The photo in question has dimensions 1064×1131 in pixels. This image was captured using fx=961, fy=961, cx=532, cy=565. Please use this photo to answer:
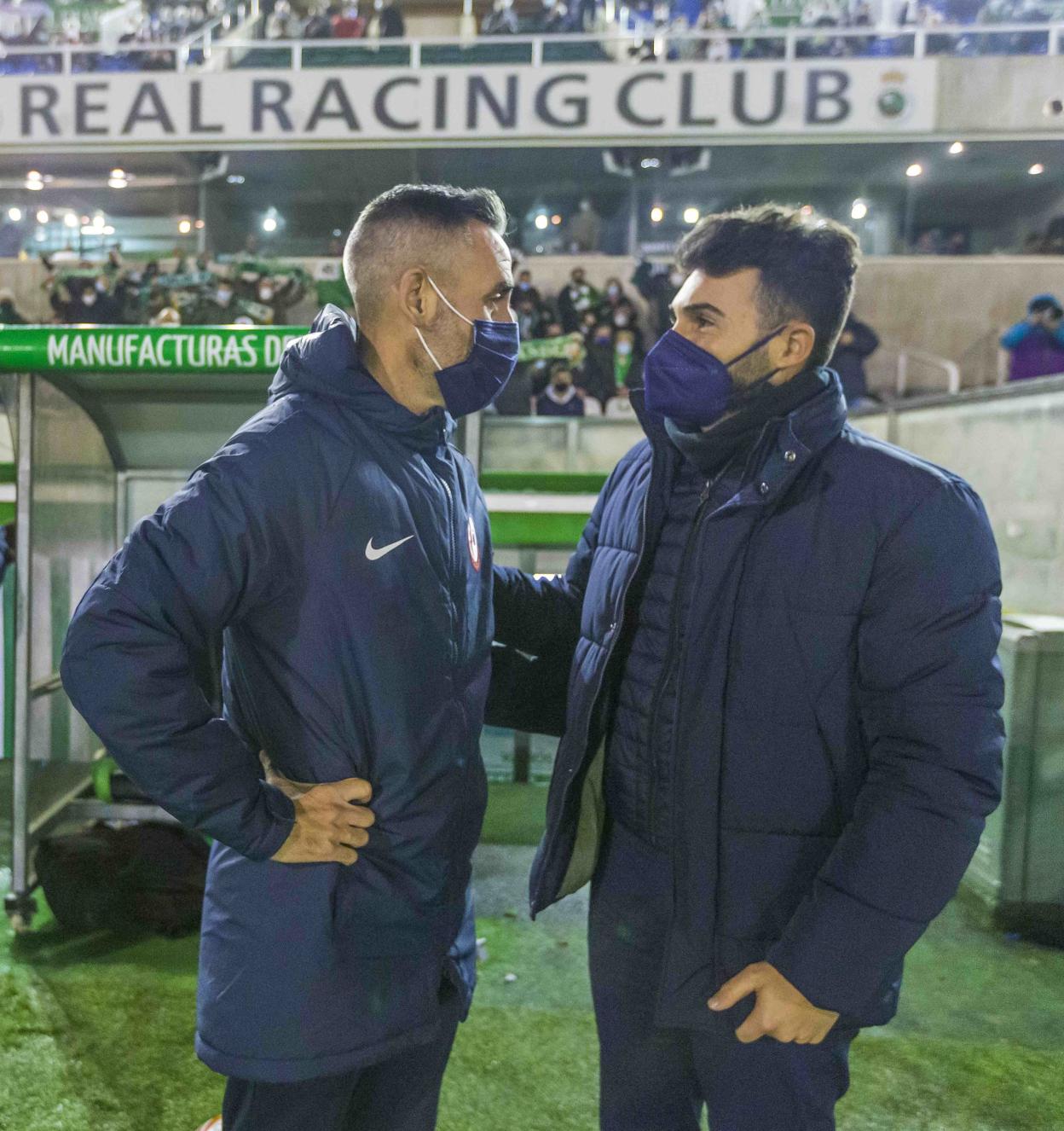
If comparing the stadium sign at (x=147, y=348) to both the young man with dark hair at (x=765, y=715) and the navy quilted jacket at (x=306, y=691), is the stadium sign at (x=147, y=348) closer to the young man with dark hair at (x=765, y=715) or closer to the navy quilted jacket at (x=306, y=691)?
the navy quilted jacket at (x=306, y=691)

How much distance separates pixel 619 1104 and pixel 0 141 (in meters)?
15.2

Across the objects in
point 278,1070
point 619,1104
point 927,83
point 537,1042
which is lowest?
point 537,1042

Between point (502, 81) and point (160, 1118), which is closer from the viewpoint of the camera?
point (160, 1118)

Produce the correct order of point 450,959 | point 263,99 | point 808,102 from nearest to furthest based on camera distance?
point 450,959
point 808,102
point 263,99

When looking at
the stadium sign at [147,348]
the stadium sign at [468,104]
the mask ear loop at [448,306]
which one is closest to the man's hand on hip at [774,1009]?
the mask ear loop at [448,306]

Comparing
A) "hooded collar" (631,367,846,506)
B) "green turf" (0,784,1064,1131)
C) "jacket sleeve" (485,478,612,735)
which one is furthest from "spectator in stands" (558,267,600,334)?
"hooded collar" (631,367,846,506)

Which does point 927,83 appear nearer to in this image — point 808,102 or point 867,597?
point 808,102

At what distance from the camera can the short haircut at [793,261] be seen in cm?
153

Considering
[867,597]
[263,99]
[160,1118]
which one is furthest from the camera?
[263,99]

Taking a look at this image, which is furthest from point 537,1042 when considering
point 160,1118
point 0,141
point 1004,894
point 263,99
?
point 0,141

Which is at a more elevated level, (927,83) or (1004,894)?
(927,83)

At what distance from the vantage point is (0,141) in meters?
13.1

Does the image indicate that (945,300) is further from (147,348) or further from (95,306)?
(147,348)

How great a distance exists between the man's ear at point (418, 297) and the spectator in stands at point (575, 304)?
9692 millimetres
